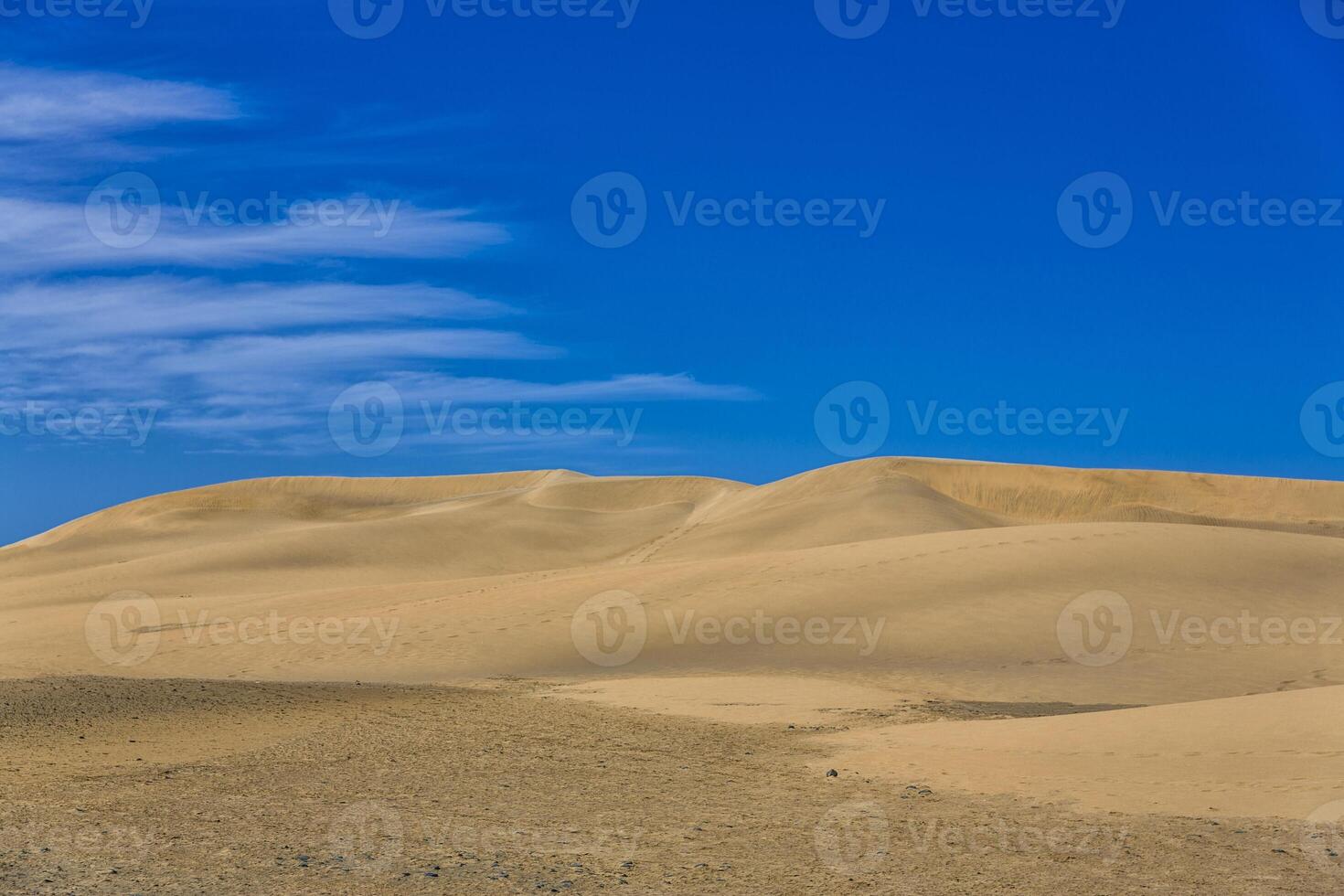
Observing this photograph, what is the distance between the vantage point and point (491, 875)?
707 cm

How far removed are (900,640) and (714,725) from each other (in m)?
7.34

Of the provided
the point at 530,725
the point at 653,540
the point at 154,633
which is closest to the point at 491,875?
the point at 530,725

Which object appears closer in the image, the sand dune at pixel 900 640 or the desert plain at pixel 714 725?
the desert plain at pixel 714 725

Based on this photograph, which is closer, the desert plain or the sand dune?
the desert plain

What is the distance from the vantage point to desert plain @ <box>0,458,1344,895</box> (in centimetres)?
738

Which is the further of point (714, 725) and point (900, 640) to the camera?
point (900, 640)

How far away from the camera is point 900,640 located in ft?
65.3

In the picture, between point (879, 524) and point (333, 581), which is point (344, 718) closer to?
point (333, 581)

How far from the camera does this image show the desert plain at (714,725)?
7.38 metres

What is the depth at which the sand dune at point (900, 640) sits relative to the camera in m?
10.5

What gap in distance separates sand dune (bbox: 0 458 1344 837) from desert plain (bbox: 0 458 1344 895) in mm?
88

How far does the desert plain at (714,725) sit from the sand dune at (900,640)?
0.29 feet

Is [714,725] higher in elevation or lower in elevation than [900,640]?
lower

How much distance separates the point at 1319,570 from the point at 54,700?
22.2m
